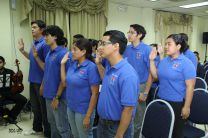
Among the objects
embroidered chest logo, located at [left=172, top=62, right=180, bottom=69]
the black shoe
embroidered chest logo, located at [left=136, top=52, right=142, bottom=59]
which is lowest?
the black shoe

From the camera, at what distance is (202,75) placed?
15.7ft

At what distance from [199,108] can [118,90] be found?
1245 mm

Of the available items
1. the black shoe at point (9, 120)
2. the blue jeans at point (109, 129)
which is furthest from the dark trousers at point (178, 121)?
the black shoe at point (9, 120)

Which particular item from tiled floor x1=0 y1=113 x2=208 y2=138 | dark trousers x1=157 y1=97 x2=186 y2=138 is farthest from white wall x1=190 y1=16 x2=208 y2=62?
dark trousers x1=157 y1=97 x2=186 y2=138

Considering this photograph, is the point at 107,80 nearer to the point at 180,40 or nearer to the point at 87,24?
the point at 180,40

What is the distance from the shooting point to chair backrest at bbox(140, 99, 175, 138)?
1.66 metres

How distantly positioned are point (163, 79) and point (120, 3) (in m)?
4.35

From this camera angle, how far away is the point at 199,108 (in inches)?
92.0

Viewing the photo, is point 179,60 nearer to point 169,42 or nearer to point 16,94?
point 169,42

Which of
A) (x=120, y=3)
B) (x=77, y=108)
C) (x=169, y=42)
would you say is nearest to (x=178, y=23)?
(x=120, y=3)

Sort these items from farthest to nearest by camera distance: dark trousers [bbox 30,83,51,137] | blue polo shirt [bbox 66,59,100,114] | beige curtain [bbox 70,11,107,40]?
1. beige curtain [bbox 70,11,107,40]
2. dark trousers [bbox 30,83,51,137]
3. blue polo shirt [bbox 66,59,100,114]

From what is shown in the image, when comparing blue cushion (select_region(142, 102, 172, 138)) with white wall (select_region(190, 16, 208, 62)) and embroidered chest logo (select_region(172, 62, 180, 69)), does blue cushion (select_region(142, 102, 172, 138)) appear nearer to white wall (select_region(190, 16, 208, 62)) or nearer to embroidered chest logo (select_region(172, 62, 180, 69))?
embroidered chest logo (select_region(172, 62, 180, 69))

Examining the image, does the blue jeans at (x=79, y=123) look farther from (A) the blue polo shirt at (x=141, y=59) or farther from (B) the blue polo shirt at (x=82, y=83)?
(A) the blue polo shirt at (x=141, y=59)

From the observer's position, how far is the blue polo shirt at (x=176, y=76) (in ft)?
7.16
